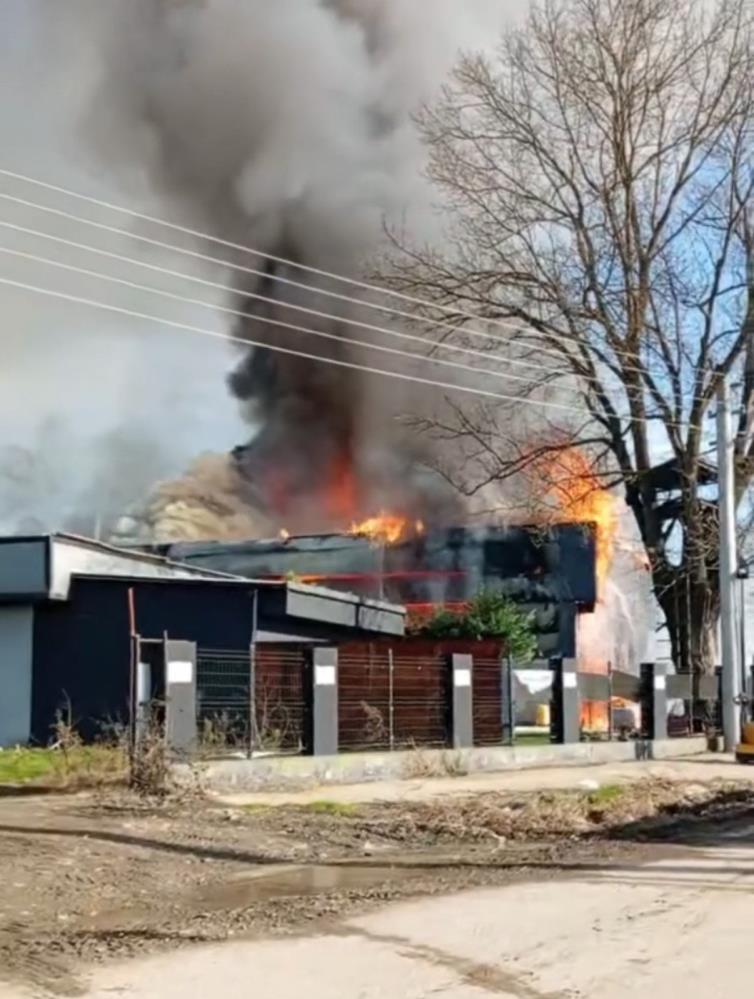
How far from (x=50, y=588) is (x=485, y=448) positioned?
29.8ft

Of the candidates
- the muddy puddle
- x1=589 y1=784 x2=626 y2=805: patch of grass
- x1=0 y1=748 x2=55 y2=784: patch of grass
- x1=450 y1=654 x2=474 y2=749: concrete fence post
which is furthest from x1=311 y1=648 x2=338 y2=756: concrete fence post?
the muddy puddle

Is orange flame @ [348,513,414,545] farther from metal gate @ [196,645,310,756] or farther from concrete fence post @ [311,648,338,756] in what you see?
metal gate @ [196,645,310,756]

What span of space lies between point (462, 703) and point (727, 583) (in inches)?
210

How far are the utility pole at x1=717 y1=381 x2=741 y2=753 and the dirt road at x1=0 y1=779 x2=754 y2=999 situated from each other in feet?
25.9

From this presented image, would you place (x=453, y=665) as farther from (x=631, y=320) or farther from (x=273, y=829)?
(x=631, y=320)

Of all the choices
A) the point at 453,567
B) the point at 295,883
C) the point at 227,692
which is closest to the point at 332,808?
the point at 227,692

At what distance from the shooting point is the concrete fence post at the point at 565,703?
822 inches

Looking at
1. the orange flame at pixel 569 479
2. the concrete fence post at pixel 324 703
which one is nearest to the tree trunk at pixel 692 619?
the orange flame at pixel 569 479

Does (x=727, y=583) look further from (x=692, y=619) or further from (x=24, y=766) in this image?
(x=24, y=766)

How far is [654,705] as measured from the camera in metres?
22.8

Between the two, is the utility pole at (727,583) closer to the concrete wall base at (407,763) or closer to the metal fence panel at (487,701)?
the concrete wall base at (407,763)

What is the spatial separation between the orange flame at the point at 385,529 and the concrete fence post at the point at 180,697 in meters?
20.5

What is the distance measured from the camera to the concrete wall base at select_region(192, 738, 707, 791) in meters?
14.6

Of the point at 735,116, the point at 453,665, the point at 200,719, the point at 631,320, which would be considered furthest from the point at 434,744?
the point at 735,116
